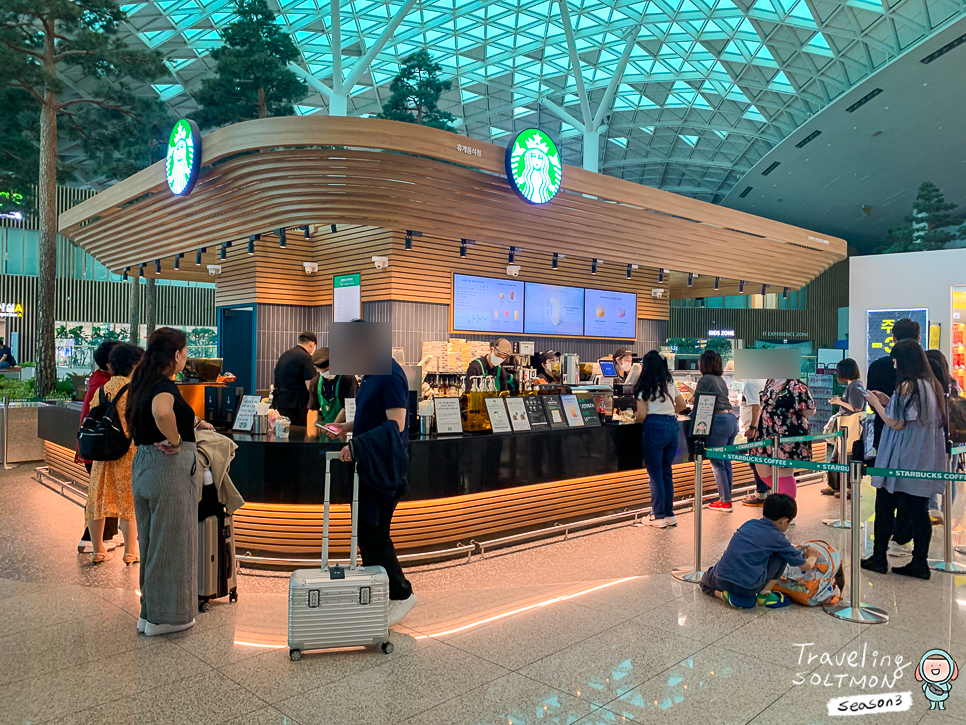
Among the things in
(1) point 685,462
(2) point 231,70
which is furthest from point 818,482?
(2) point 231,70

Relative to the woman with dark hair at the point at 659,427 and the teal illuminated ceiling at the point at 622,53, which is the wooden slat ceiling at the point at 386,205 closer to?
the woman with dark hair at the point at 659,427

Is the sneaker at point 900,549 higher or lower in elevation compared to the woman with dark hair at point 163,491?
lower

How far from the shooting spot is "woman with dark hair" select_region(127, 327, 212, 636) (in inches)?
130

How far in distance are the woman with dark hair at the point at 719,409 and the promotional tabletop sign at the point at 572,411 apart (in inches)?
44.1

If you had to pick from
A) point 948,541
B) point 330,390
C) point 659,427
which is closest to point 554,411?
point 659,427

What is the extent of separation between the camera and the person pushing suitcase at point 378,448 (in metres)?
3.34

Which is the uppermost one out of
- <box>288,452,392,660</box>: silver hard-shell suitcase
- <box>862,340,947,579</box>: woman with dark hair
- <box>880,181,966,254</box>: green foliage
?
<box>880,181,966,254</box>: green foliage

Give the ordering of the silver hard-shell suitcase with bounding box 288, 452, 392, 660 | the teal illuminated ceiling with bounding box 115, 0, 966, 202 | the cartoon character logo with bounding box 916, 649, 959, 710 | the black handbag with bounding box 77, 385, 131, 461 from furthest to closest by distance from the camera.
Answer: the teal illuminated ceiling with bounding box 115, 0, 966, 202
the black handbag with bounding box 77, 385, 131, 461
the silver hard-shell suitcase with bounding box 288, 452, 392, 660
the cartoon character logo with bounding box 916, 649, 959, 710

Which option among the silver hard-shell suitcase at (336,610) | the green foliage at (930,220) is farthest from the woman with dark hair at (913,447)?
the green foliage at (930,220)

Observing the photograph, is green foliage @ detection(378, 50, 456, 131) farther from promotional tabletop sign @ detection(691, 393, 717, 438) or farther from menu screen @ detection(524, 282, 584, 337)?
promotional tabletop sign @ detection(691, 393, 717, 438)

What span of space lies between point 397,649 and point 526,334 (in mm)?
7323

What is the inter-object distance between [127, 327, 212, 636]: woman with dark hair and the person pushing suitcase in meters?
0.80

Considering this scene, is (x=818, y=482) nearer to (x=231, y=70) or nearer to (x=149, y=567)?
(x=149, y=567)

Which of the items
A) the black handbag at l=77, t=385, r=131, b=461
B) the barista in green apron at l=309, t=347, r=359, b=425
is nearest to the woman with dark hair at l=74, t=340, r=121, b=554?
the black handbag at l=77, t=385, r=131, b=461
